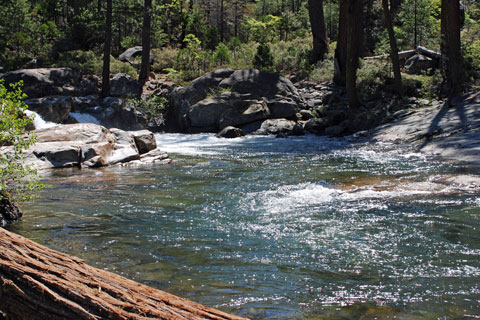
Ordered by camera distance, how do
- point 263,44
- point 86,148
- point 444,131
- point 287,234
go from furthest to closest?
point 263,44
point 444,131
point 86,148
point 287,234

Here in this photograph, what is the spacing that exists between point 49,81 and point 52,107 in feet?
8.66

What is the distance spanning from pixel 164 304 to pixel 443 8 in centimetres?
1835

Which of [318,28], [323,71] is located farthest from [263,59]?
[318,28]

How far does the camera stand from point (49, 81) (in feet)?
Answer: 69.7

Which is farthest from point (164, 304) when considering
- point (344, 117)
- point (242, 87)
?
point (242, 87)

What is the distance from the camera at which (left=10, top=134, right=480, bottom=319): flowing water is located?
165 inches

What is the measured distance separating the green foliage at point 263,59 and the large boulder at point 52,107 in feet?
37.2

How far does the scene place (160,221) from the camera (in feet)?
22.6

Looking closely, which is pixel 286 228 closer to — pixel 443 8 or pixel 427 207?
pixel 427 207

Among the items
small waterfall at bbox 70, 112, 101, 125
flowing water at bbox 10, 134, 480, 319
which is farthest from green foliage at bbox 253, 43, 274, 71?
flowing water at bbox 10, 134, 480, 319

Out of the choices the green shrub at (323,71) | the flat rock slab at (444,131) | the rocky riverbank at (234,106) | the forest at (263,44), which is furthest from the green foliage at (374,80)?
the flat rock slab at (444,131)

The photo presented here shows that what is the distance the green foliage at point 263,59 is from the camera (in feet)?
85.6

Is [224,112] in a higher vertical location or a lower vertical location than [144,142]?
higher

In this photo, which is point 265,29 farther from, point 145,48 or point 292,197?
point 292,197
